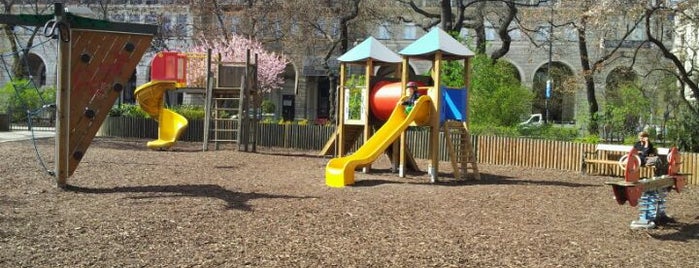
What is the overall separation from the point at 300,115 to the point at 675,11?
127ft

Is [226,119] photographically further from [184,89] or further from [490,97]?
[490,97]

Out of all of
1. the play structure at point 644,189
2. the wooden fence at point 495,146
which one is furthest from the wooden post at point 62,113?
the wooden fence at point 495,146

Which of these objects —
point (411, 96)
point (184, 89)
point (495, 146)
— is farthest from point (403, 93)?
point (184, 89)

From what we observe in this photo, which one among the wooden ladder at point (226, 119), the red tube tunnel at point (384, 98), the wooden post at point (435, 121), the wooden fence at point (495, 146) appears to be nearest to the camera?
the wooden post at point (435, 121)

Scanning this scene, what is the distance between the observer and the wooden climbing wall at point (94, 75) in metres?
9.93

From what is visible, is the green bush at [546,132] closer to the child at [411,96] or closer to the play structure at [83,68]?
the child at [411,96]

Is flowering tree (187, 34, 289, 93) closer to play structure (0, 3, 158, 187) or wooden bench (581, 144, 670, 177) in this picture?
wooden bench (581, 144, 670, 177)

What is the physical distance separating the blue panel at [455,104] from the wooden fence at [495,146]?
14.8 feet

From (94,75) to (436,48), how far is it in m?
6.23

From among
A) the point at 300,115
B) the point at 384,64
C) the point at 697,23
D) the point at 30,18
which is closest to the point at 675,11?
the point at 697,23

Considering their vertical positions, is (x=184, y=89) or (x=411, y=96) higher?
(x=184, y=89)

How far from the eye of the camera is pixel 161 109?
20141 mm

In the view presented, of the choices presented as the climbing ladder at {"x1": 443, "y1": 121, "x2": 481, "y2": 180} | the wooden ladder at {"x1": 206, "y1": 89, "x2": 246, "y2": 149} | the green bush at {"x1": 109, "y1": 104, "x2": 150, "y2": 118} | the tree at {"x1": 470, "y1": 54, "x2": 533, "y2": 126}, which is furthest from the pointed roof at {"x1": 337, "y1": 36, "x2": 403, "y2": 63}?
the green bush at {"x1": 109, "y1": 104, "x2": 150, "y2": 118}

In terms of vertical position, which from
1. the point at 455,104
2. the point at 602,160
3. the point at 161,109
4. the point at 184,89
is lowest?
the point at 602,160
